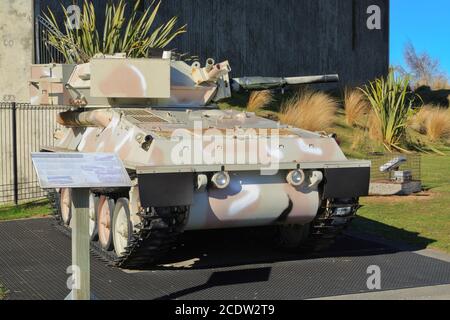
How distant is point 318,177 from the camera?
20.3 feet

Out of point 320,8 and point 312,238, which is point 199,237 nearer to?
point 312,238

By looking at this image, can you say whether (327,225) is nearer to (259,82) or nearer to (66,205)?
(259,82)

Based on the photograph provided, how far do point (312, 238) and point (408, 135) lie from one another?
548 inches

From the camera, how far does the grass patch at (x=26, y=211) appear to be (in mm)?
10133

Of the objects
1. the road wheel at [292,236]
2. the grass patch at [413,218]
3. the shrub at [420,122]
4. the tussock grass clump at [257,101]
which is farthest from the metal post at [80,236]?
the shrub at [420,122]

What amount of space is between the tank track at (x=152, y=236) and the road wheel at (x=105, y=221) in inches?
13.6

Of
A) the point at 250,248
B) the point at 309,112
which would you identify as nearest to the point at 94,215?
the point at 250,248

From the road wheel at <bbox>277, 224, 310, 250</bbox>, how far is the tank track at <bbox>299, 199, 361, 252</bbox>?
55 millimetres

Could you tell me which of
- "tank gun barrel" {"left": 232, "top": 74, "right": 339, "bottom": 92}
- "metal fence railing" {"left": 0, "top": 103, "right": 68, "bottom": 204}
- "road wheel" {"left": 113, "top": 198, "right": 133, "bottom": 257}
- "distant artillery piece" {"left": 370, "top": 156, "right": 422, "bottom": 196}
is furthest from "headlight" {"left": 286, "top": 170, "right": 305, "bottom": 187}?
"metal fence railing" {"left": 0, "top": 103, "right": 68, "bottom": 204}

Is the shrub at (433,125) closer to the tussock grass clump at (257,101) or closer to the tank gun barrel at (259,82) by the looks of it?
the tussock grass clump at (257,101)

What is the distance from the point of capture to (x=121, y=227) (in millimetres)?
6414

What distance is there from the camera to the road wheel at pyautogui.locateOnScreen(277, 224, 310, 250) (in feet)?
23.0

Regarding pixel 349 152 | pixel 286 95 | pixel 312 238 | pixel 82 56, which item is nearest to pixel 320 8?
pixel 286 95

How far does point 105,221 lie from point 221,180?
1.77 m
